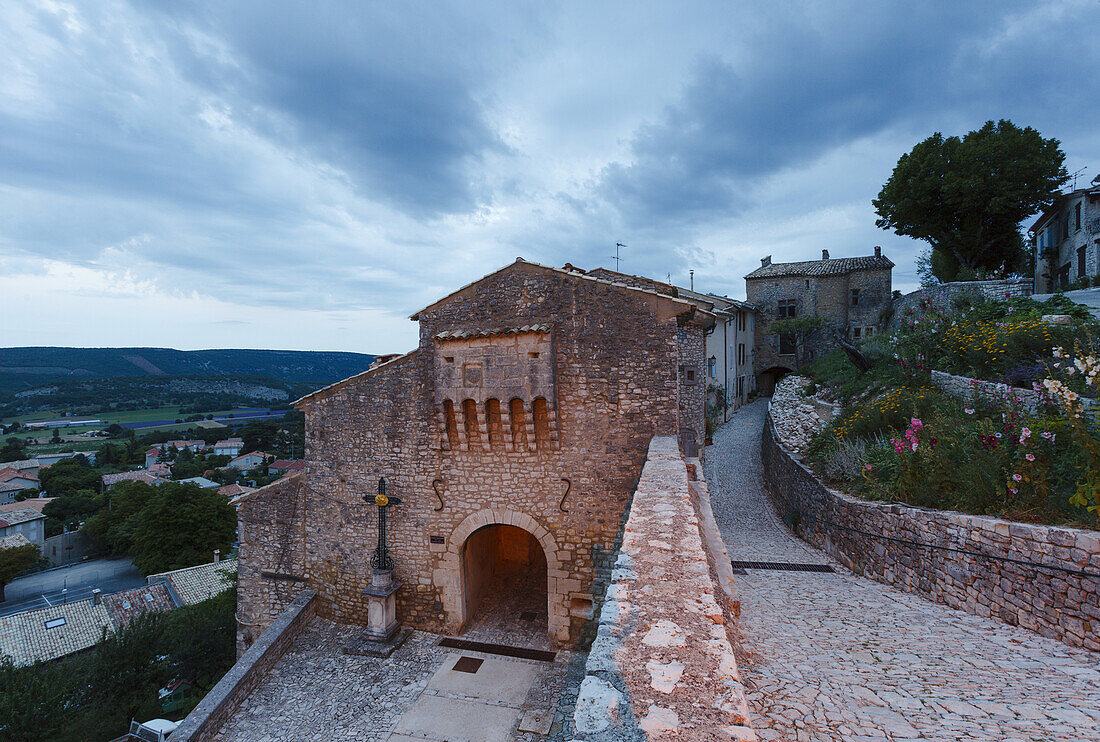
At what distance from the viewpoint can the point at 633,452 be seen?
8.79 meters

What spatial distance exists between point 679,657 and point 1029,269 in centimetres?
3014

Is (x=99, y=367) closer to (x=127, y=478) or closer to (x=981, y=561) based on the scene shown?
(x=127, y=478)

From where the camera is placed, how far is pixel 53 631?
80.5ft

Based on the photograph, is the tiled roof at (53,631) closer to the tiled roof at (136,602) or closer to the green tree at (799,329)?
the tiled roof at (136,602)

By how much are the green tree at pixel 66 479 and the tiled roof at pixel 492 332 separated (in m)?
73.2

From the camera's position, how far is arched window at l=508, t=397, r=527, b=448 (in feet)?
30.6

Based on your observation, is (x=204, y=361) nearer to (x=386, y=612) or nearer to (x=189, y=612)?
(x=189, y=612)

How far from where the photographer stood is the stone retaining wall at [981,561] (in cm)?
503

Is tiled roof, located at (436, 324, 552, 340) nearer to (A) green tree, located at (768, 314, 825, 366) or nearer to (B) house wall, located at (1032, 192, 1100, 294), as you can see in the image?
(B) house wall, located at (1032, 192, 1100, 294)

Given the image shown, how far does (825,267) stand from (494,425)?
31.1 metres

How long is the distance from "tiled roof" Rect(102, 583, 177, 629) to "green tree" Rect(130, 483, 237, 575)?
1019 cm

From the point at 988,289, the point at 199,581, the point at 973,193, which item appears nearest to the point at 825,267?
the point at 973,193

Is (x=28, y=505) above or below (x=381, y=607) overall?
below

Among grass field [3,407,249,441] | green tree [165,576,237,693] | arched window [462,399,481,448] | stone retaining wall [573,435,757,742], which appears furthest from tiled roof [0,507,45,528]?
stone retaining wall [573,435,757,742]
